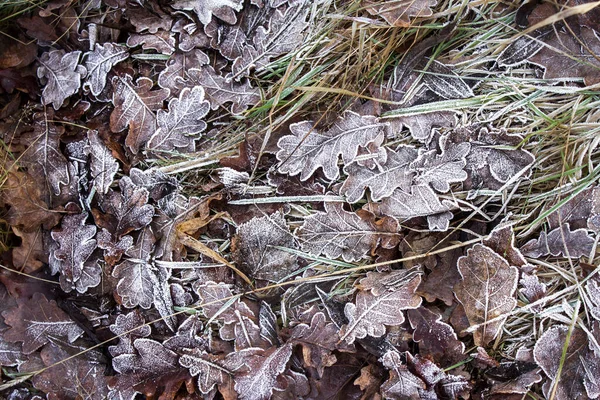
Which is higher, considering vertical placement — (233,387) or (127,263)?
(127,263)

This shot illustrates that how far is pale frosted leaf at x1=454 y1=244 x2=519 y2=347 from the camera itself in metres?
1.98

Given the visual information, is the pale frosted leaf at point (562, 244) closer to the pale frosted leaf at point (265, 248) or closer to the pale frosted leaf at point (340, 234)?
the pale frosted leaf at point (340, 234)

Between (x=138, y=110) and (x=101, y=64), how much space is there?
11.5 inches

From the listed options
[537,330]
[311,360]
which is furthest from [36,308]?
[537,330]

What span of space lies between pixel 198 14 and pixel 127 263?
1.15 m

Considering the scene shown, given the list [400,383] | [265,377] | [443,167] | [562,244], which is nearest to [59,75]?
[265,377]

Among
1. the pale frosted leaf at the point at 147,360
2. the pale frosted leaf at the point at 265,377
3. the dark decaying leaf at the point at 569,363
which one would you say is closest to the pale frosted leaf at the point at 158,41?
the pale frosted leaf at the point at 147,360

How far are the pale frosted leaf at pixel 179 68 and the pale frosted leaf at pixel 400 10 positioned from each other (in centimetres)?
78

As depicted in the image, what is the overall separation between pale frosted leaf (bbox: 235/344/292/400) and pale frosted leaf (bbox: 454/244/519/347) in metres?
0.74

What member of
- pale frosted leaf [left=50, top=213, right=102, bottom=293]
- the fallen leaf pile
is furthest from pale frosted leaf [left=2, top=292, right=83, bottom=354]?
pale frosted leaf [left=50, top=213, right=102, bottom=293]

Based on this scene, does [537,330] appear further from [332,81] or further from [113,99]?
[113,99]

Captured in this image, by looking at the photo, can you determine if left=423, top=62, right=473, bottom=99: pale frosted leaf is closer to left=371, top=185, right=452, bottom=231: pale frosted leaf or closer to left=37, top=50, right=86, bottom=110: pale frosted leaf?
left=371, top=185, right=452, bottom=231: pale frosted leaf

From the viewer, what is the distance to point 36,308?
2234 mm

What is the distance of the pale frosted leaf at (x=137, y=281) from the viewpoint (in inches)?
86.6
